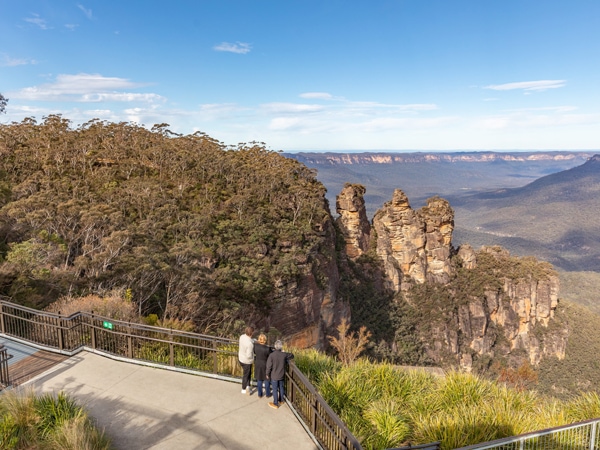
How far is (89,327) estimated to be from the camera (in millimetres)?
10789

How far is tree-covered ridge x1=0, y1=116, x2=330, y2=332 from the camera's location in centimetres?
2000

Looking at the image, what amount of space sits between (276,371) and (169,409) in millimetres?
2036

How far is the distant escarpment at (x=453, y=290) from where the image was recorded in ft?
220

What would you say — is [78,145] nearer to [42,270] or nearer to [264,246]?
[264,246]

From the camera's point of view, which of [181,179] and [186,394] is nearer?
[186,394]

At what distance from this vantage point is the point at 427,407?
31.8 feet

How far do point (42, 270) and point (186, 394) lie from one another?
11.2 m

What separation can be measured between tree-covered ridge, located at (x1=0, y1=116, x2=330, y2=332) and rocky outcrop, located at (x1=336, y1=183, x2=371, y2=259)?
17.2 metres

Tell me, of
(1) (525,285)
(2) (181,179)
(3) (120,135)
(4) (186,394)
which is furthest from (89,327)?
(1) (525,285)

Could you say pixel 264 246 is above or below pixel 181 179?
below

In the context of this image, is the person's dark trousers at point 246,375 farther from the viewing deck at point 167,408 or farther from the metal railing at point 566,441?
the metal railing at point 566,441

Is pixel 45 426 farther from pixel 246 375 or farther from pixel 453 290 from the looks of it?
pixel 453 290

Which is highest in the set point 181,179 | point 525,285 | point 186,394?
point 181,179

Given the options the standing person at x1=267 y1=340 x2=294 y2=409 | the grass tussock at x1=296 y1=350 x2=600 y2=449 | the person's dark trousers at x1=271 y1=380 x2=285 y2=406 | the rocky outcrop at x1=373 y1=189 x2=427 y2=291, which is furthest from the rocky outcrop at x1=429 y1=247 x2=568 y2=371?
the standing person at x1=267 y1=340 x2=294 y2=409
